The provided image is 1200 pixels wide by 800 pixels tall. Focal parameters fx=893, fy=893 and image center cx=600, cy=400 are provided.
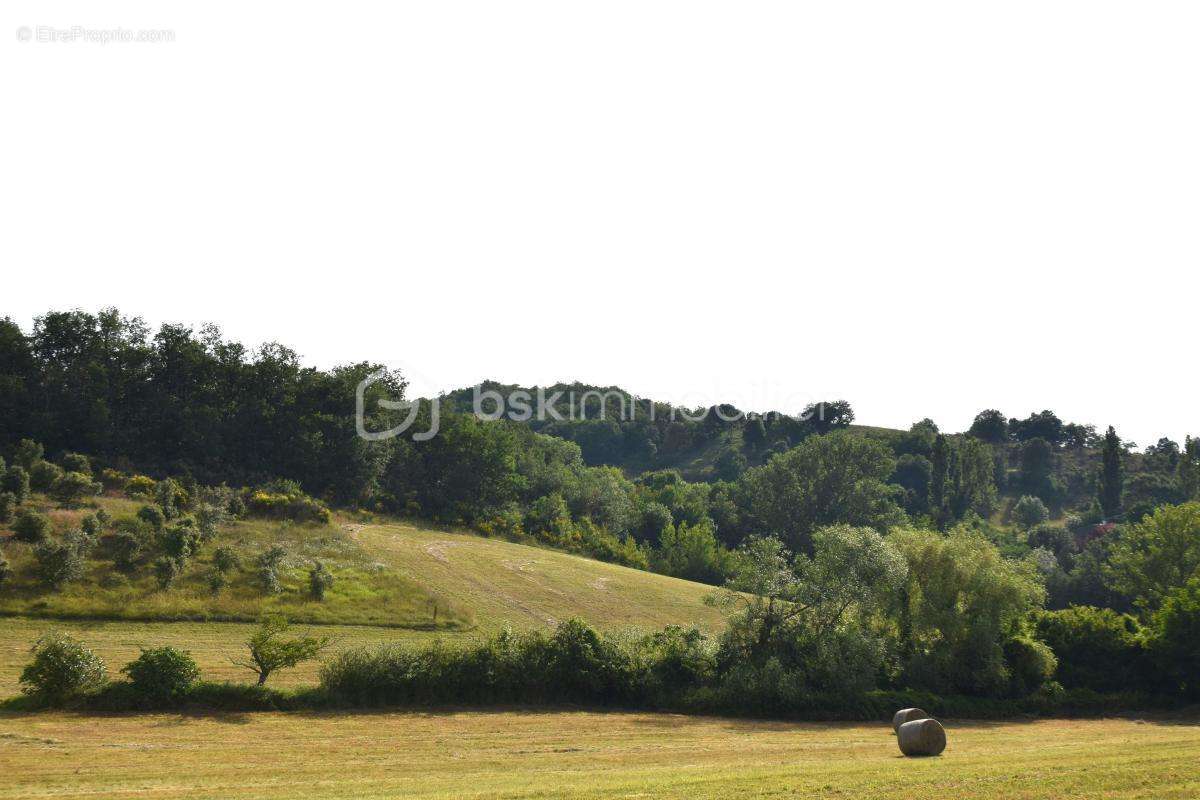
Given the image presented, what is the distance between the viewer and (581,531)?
95.6m

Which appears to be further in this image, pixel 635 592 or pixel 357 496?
pixel 357 496

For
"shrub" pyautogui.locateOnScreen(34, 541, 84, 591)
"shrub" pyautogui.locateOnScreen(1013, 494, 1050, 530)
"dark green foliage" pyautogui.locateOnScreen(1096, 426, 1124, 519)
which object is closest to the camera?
"shrub" pyautogui.locateOnScreen(34, 541, 84, 591)

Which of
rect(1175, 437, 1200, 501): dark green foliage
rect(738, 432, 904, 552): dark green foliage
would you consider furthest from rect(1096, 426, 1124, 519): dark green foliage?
rect(738, 432, 904, 552): dark green foliage

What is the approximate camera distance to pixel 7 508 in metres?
52.3

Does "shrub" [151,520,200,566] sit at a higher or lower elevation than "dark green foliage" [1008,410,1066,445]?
lower

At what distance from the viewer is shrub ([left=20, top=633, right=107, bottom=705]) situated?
30500mm

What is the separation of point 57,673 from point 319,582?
76.0 feet

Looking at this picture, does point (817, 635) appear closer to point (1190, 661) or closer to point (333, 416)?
point (1190, 661)

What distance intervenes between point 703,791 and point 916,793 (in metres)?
4.81

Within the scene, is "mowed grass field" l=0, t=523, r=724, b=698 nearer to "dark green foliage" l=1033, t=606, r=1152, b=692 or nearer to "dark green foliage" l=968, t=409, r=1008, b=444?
"dark green foliage" l=1033, t=606, r=1152, b=692

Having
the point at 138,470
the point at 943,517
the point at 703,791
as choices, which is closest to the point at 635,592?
the point at 138,470

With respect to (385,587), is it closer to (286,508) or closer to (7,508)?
(286,508)

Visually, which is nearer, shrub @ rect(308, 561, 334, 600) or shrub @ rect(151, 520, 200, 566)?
shrub @ rect(151, 520, 200, 566)

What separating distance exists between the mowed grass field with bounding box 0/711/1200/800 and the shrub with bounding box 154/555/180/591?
66.2ft
